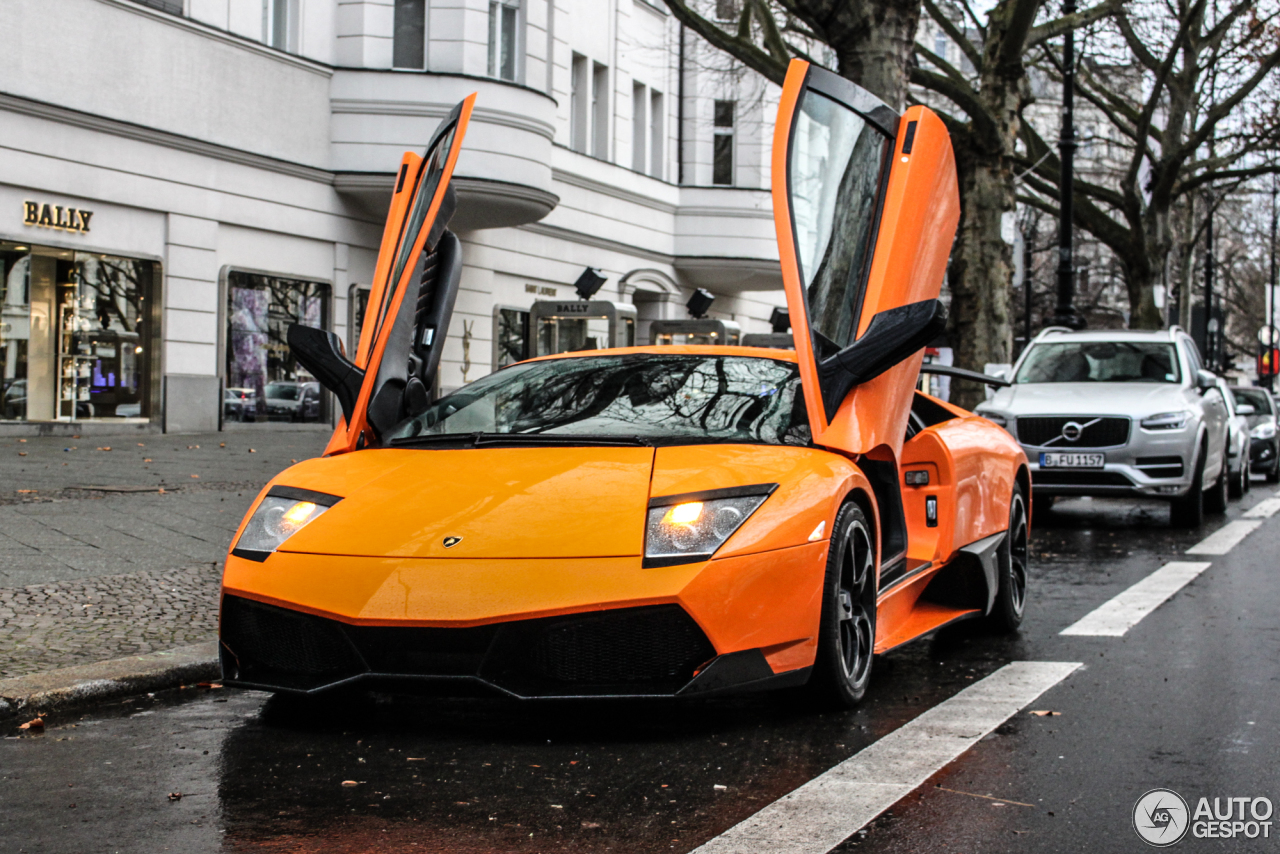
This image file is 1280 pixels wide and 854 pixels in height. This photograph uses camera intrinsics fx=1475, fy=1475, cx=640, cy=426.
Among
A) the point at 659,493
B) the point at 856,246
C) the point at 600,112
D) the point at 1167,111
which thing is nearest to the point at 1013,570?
the point at 856,246

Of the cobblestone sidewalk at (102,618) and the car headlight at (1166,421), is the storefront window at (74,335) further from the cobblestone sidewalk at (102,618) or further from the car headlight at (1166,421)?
the car headlight at (1166,421)

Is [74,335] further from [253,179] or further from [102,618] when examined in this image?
[102,618]

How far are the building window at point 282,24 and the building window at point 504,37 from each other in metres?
3.42

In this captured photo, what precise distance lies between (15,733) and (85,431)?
13.1m

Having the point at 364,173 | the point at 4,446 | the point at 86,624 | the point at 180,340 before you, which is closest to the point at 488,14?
the point at 364,173

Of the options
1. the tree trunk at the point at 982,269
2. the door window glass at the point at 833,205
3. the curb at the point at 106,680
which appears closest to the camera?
the curb at the point at 106,680

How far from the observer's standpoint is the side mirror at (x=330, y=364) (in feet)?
18.6

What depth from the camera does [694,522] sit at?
4.41 meters

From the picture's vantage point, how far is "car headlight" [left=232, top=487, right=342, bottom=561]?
15.3 feet

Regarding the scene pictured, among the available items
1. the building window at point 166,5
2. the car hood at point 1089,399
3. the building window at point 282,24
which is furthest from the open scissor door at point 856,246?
the building window at point 282,24

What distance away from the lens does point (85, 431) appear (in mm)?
16953

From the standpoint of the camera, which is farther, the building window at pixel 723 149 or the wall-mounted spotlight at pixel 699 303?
the building window at pixel 723 149

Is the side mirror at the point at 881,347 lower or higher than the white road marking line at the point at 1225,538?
higher

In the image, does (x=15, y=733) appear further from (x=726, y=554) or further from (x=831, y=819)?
(x=831, y=819)
